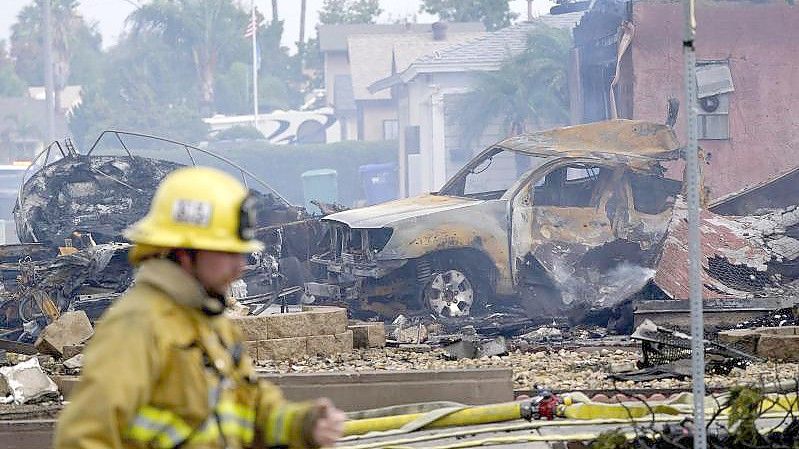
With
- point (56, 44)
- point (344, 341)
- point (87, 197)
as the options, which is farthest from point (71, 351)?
point (56, 44)

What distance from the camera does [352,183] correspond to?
1956 inches

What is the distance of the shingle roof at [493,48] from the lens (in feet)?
114

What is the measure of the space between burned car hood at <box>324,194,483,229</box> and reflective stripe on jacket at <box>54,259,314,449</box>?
10260mm

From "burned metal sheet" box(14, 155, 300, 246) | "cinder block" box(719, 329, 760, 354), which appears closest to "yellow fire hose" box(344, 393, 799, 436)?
"cinder block" box(719, 329, 760, 354)

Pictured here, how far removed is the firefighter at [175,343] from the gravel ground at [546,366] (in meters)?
5.20

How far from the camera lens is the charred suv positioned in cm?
1349

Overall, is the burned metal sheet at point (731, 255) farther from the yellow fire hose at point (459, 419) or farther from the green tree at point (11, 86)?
the green tree at point (11, 86)

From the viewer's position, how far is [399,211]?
14094 mm

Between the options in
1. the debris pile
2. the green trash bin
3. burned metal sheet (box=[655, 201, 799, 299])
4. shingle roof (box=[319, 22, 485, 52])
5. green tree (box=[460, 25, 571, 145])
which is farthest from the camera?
shingle roof (box=[319, 22, 485, 52])

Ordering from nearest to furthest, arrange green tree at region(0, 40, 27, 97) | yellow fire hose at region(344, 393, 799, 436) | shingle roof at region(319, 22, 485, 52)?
yellow fire hose at region(344, 393, 799, 436)
shingle roof at region(319, 22, 485, 52)
green tree at region(0, 40, 27, 97)

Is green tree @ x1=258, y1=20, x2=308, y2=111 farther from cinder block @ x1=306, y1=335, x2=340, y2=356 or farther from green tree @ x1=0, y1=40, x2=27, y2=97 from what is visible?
cinder block @ x1=306, y1=335, x2=340, y2=356

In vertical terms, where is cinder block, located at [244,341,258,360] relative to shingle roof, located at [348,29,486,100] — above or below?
below

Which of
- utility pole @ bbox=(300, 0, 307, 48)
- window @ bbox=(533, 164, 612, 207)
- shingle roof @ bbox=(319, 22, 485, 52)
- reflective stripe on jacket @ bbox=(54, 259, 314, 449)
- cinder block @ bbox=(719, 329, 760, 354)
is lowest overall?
cinder block @ bbox=(719, 329, 760, 354)

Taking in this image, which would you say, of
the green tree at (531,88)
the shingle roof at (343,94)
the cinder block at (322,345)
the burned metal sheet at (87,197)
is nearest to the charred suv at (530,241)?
the cinder block at (322,345)
